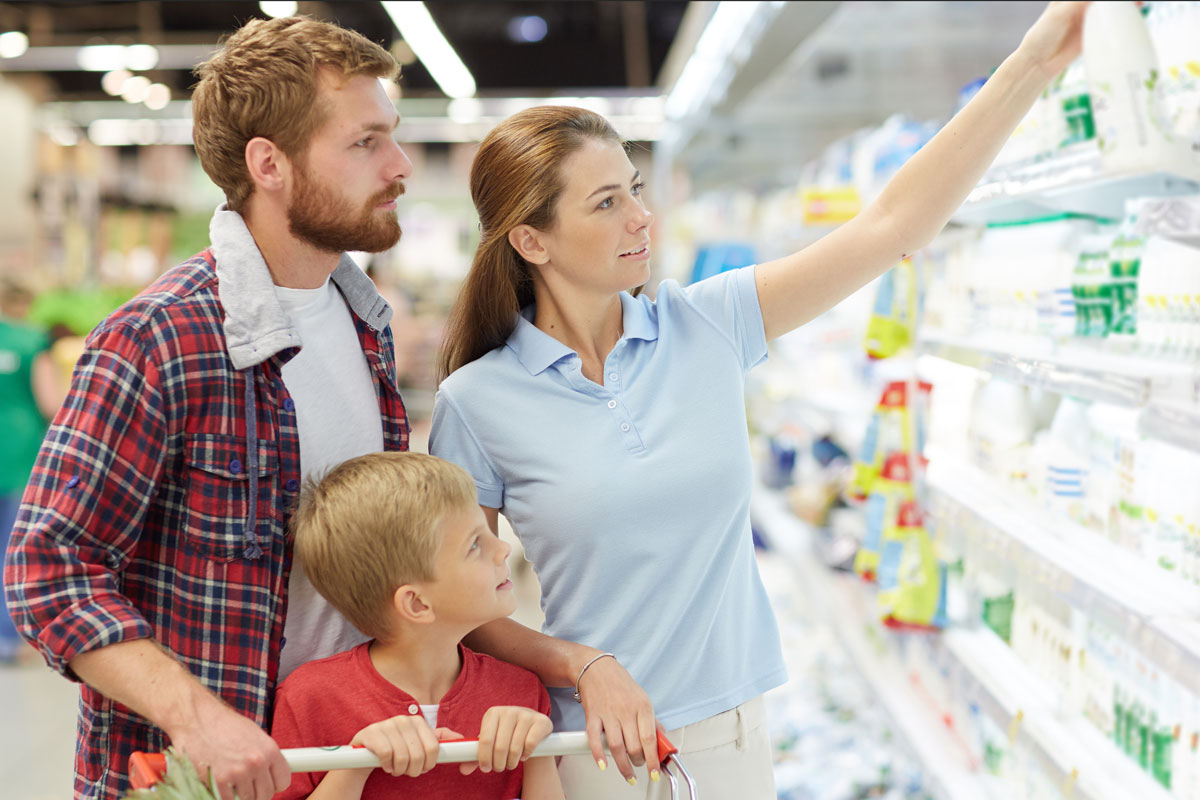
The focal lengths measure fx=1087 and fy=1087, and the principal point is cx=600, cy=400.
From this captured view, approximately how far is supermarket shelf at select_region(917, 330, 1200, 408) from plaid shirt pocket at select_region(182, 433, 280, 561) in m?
1.30

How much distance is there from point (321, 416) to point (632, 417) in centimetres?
48

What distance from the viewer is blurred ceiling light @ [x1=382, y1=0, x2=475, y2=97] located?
239 inches

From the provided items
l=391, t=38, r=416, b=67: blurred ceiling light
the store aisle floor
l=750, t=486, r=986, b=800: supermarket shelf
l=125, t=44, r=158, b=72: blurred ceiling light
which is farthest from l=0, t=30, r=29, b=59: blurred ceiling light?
l=750, t=486, r=986, b=800: supermarket shelf

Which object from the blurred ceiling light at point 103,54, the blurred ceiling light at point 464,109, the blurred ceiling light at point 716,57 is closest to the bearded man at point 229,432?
the blurred ceiling light at point 716,57

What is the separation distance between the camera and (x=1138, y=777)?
6.39ft

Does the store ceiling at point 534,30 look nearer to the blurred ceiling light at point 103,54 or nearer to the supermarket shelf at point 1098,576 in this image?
the blurred ceiling light at point 103,54

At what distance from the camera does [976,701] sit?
98.5 inches

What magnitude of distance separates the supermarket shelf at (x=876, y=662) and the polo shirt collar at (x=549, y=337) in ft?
2.10

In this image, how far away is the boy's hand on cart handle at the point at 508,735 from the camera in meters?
1.38

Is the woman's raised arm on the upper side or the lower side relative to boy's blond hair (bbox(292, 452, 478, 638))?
upper

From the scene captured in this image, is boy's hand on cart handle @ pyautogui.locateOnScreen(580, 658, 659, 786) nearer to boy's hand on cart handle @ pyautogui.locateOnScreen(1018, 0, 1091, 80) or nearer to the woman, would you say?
the woman

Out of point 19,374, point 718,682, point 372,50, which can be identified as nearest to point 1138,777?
point 718,682

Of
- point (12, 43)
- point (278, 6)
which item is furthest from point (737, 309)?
point (12, 43)

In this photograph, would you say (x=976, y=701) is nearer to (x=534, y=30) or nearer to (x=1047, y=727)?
(x=1047, y=727)
